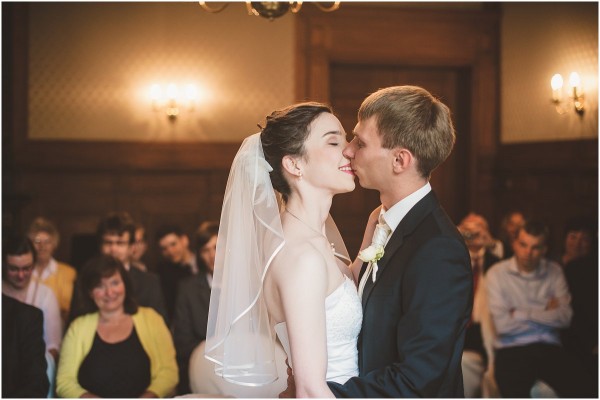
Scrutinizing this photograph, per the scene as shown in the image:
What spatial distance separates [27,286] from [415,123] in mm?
3407

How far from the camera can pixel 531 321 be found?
5.22 meters

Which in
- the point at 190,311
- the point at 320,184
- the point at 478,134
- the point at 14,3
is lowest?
the point at 190,311

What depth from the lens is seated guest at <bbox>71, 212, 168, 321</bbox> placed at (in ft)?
17.3

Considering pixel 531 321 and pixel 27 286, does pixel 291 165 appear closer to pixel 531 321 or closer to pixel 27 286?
pixel 27 286

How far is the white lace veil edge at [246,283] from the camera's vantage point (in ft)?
8.93

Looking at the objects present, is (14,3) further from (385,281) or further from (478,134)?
(385,281)

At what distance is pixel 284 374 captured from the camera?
296cm

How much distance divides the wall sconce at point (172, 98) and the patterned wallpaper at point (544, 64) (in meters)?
3.59

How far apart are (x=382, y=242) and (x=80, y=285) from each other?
8.50ft

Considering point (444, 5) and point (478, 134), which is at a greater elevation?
point (444, 5)

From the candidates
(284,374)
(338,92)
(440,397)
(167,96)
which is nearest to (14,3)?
(167,96)

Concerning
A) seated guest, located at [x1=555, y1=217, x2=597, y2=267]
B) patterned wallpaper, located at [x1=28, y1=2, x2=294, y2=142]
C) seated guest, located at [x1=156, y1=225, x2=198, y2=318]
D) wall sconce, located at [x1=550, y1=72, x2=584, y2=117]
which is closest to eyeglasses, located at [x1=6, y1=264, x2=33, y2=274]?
seated guest, located at [x1=156, y1=225, x2=198, y2=318]

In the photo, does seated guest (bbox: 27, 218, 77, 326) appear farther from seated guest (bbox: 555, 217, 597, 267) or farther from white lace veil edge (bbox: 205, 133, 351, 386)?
seated guest (bbox: 555, 217, 597, 267)

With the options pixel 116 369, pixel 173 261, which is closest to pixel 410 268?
pixel 116 369
